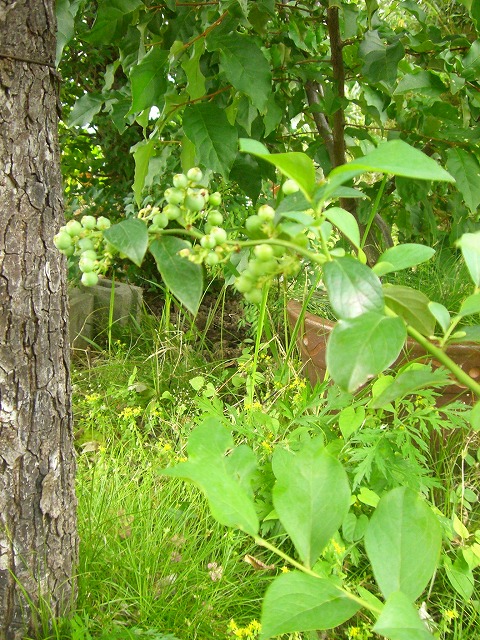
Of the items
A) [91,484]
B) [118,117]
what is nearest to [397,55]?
[118,117]

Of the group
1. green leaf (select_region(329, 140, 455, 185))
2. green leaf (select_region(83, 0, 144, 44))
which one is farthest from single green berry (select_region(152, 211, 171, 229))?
green leaf (select_region(83, 0, 144, 44))

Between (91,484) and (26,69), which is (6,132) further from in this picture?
(91,484)

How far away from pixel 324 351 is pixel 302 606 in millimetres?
1481

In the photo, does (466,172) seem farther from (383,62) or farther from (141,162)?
(141,162)

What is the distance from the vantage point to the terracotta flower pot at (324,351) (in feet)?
4.93

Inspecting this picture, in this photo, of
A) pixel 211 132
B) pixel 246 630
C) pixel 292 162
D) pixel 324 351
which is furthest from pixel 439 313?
pixel 324 351

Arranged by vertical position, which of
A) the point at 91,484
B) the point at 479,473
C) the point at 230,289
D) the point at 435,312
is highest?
the point at 435,312

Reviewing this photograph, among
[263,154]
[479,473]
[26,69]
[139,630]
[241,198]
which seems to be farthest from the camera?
[241,198]

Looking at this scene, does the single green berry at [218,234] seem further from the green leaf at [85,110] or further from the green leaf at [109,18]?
the green leaf at [85,110]

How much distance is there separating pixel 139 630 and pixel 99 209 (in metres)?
1.99

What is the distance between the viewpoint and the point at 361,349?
0.91ft

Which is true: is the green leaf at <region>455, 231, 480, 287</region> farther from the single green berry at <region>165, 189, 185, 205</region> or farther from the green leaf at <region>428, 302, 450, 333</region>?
the single green berry at <region>165, 189, 185, 205</region>

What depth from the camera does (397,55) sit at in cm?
91

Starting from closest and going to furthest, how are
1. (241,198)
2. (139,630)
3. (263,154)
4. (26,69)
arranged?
(263,154), (26,69), (139,630), (241,198)
